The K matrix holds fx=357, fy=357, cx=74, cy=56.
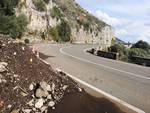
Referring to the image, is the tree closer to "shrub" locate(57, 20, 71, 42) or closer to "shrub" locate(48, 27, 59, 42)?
"shrub" locate(57, 20, 71, 42)

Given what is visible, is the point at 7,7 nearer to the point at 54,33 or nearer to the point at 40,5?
the point at 40,5

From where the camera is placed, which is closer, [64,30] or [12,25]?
[12,25]

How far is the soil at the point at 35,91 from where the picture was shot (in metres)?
9.24

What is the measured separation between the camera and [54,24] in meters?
81.8

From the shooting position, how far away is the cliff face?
67.1 m

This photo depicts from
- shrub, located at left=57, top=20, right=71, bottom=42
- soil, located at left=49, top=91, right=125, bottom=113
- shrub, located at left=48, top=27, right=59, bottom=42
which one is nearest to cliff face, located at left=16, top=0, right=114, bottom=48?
shrub, located at left=48, top=27, right=59, bottom=42

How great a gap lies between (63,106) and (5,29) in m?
40.6

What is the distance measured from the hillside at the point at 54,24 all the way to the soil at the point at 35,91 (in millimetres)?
46878

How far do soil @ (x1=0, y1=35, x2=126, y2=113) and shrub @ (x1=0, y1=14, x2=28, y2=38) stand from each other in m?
36.3

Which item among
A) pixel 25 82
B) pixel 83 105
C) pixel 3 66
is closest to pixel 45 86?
pixel 25 82

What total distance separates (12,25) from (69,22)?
4596cm

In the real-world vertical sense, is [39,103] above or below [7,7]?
below

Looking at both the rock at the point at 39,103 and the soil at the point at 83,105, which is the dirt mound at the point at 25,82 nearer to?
the rock at the point at 39,103

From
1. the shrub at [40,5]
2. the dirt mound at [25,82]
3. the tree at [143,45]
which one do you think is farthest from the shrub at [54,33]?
the dirt mound at [25,82]
